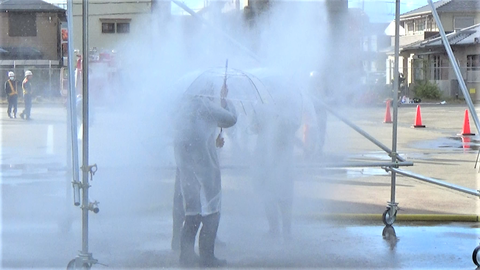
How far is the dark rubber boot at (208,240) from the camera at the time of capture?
512 centimetres

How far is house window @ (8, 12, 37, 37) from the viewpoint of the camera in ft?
26.2

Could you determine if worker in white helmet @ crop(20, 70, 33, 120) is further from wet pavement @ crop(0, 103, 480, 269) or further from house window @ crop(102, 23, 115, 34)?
house window @ crop(102, 23, 115, 34)

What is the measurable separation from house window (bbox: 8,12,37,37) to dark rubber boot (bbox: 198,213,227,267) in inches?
153

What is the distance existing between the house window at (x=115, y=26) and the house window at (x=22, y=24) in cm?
231

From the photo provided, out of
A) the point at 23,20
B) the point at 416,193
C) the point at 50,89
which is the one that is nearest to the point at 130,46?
the point at 23,20

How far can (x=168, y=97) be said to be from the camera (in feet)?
17.8

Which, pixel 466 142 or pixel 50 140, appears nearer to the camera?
pixel 50 140

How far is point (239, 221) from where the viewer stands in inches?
258

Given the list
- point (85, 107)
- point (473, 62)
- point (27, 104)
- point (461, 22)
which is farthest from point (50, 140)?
point (461, 22)

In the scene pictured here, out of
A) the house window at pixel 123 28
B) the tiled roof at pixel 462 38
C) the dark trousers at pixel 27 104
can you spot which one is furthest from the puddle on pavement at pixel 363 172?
the tiled roof at pixel 462 38

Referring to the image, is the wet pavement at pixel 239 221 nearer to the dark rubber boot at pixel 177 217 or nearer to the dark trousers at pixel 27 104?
the dark rubber boot at pixel 177 217

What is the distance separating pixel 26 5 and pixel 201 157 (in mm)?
3749

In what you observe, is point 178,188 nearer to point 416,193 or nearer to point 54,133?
point 416,193

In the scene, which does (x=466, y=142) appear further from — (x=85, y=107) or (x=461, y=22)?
(x=461, y=22)
